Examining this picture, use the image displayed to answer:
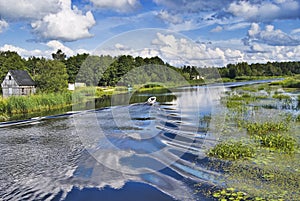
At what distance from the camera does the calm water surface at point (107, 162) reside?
8.45 metres

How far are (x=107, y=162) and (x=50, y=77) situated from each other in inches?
1302

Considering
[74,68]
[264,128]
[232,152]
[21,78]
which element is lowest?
[232,152]

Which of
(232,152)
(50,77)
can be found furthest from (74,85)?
(232,152)

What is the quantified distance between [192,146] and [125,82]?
57383mm

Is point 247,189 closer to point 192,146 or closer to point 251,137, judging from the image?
point 192,146

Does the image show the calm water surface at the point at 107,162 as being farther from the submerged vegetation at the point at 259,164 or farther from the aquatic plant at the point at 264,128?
the aquatic plant at the point at 264,128

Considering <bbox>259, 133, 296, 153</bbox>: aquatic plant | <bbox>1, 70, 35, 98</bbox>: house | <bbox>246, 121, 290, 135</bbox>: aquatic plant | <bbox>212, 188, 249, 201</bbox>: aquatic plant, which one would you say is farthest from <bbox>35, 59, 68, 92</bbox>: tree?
<bbox>212, 188, 249, 201</bbox>: aquatic plant

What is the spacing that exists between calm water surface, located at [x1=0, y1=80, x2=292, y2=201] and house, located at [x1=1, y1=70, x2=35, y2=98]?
85.0ft

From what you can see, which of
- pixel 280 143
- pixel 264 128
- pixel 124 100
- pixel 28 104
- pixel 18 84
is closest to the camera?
pixel 280 143

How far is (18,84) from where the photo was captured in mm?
41625

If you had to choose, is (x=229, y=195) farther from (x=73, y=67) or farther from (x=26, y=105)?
(x=73, y=67)

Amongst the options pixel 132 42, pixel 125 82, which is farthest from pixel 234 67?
pixel 132 42

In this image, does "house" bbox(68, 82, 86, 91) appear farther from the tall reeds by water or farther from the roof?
the tall reeds by water

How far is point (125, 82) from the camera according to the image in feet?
228
